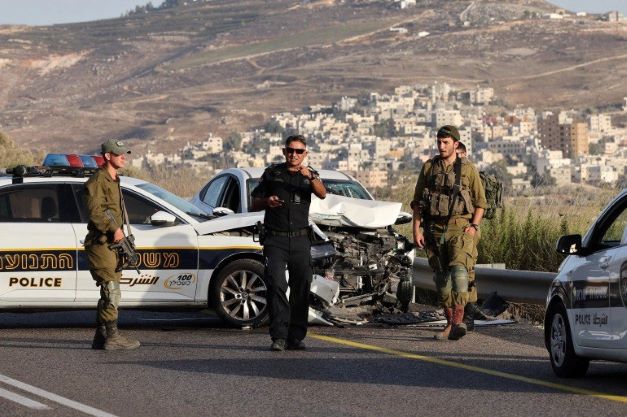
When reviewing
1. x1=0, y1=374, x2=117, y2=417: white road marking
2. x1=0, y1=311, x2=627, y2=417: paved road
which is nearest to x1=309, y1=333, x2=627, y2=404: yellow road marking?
x1=0, y1=311, x2=627, y2=417: paved road

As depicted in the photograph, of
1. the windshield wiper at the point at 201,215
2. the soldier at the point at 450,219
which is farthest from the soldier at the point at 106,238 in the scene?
the soldier at the point at 450,219

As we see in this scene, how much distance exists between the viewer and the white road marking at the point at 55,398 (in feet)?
31.1

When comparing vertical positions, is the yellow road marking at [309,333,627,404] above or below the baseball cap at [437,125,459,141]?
below

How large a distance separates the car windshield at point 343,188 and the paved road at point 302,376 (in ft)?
13.1

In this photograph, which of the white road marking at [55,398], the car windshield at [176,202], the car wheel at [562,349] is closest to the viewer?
the white road marking at [55,398]

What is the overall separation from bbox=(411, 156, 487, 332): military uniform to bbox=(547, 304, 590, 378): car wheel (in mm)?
2301

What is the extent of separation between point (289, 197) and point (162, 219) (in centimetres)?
217

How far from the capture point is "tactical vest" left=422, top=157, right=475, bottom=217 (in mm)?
13797

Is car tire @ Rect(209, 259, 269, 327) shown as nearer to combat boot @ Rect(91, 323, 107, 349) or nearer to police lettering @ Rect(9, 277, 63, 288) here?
police lettering @ Rect(9, 277, 63, 288)

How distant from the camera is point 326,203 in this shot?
51.3 ft

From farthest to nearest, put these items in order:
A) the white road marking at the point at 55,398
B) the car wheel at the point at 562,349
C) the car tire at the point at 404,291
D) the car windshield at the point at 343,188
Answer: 1. the car windshield at the point at 343,188
2. the car tire at the point at 404,291
3. the car wheel at the point at 562,349
4. the white road marking at the point at 55,398

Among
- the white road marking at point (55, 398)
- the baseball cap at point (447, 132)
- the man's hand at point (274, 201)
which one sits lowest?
Result: the white road marking at point (55, 398)

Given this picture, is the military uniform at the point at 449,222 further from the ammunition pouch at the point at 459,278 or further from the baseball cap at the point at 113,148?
the baseball cap at the point at 113,148

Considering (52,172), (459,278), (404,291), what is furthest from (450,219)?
(52,172)
